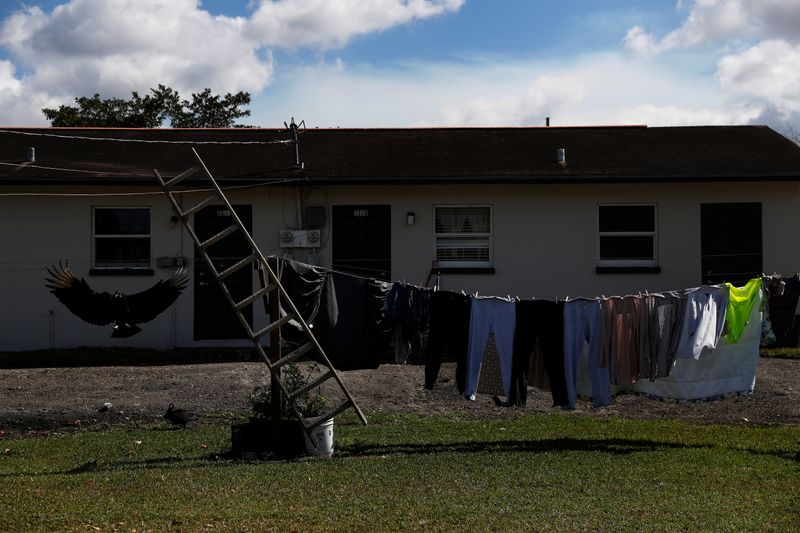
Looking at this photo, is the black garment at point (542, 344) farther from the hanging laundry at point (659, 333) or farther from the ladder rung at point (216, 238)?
the ladder rung at point (216, 238)

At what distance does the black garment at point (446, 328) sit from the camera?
1066cm

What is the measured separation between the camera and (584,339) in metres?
10.6

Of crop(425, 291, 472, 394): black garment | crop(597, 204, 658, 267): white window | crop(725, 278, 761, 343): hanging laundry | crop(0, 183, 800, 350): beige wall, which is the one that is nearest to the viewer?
crop(425, 291, 472, 394): black garment

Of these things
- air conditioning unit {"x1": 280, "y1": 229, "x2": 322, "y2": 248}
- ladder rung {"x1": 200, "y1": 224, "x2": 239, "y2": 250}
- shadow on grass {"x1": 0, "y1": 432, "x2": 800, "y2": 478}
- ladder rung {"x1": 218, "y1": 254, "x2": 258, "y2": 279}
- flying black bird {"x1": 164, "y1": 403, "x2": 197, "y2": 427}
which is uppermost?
air conditioning unit {"x1": 280, "y1": 229, "x2": 322, "y2": 248}

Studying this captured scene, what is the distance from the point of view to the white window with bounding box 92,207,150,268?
17.3 m

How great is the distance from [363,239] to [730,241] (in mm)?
6695

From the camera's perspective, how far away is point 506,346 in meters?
10.6

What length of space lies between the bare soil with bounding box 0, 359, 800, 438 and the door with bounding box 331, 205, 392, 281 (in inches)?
113

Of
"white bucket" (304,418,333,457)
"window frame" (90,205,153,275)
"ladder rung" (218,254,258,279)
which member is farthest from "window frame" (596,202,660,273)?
"ladder rung" (218,254,258,279)

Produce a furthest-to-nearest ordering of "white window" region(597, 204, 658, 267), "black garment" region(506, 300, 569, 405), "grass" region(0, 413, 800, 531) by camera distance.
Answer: "white window" region(597, 204, 658, 267)
"black garment" region(506, 300, 569, 405)
"grass" region(0, 413, 800, 531)

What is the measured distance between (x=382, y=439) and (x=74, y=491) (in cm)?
363

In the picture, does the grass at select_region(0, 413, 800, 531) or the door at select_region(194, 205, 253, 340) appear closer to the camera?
the grass at select_region(0, 413, 800, 531)

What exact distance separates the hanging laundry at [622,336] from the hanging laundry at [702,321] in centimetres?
48

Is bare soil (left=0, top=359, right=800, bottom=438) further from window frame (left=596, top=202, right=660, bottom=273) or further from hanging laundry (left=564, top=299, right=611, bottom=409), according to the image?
window frame (left=596, top=202, right=660, bottom=273)
